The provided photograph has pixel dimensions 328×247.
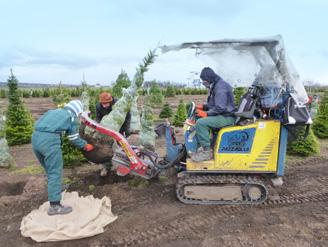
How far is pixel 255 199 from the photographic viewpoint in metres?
5.41

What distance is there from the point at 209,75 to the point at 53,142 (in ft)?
9.24

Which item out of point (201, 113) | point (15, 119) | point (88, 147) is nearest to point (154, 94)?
point (201, 113)

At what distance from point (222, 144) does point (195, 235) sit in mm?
1592

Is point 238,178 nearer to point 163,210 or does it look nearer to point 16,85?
point 163,210

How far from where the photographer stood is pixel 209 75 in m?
5.30

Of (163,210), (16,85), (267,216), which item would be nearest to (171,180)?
(163,210)

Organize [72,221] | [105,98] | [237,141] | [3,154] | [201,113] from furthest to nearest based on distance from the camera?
[3,154] < [105,98] < [201,113] < [237,141] < [72,221]

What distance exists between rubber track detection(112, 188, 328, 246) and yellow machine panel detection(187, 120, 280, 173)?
679 millimetres

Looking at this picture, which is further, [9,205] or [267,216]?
[9,205]

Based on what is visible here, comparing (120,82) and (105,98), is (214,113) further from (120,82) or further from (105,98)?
(120,82)

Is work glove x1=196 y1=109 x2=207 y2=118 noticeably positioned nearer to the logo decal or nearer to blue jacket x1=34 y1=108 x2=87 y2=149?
the logo decal

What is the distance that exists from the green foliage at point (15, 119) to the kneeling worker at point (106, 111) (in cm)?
448

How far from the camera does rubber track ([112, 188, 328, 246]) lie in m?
4.36

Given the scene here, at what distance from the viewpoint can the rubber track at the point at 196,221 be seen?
436 centimetres
